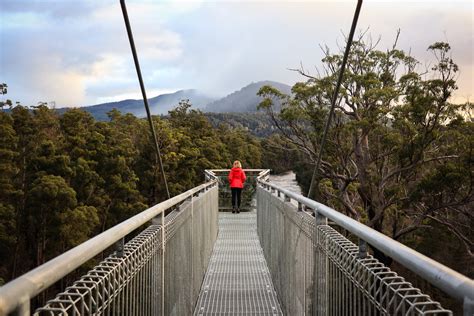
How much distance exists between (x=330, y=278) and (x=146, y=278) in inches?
38.7

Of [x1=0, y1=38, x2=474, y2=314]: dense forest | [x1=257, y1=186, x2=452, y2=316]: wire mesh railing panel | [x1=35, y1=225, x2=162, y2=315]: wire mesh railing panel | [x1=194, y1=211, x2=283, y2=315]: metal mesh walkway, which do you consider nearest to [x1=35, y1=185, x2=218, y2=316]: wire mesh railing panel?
[x1=35, y1=225, x2=162, y2=315]: wire mesh railing panel

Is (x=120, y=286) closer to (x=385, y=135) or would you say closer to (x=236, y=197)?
(x=236, y=197)

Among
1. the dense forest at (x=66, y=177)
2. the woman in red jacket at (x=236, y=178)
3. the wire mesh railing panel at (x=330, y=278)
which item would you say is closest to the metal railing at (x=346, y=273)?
the wire mesh railing panel at (x=330, y=278)

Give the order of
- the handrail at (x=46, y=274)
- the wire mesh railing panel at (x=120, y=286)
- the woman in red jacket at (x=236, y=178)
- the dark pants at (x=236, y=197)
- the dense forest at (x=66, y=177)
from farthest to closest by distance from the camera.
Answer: the dense forest at (x=66, y=177) → the dark pants at (x=236, y=197) → the woman in red jacket at (x=236, y=178) → the wire mesh railing panel at (x=120, y=286) → the handrail at (x=46, y=274)

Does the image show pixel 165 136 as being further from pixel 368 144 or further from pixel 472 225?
pixel 472 225

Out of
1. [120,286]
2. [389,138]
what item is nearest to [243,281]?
[120,286]

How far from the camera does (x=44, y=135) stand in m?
30.8

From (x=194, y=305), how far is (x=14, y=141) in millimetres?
24263

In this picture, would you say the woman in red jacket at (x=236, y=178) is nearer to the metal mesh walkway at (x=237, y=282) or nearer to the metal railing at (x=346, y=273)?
the metal mesh walkway at (x=237, y=282)

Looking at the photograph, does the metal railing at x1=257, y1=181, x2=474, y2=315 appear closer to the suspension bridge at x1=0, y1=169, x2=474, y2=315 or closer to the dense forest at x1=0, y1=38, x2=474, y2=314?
the suspension bridge at x1=0, y1=169, x2=474, y2=315

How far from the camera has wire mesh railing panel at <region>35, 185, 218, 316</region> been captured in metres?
1.70

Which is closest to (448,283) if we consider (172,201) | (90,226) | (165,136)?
(172,201)

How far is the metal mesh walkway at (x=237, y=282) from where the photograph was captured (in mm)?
5781

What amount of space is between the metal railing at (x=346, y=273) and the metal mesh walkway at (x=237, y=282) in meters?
0.93
